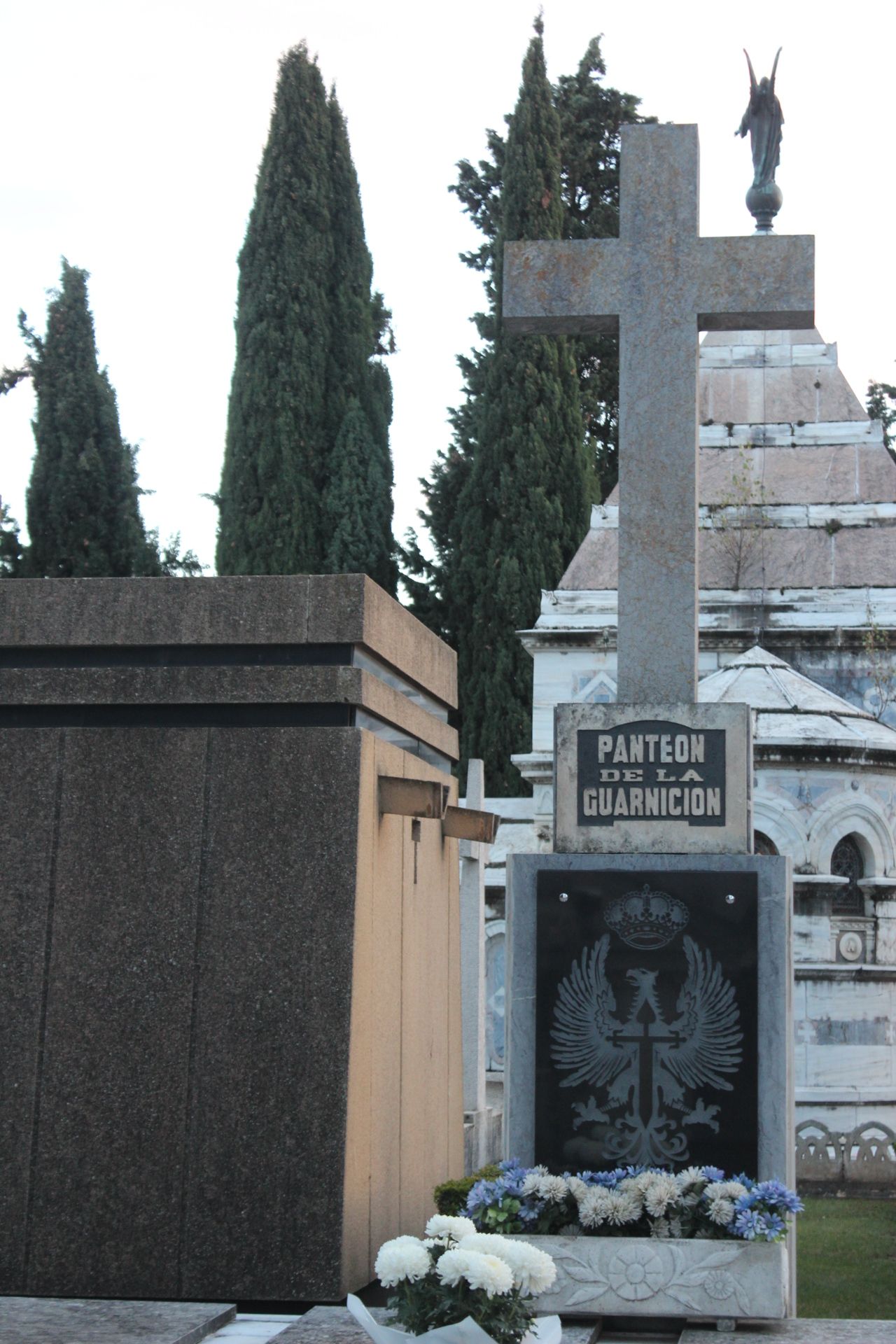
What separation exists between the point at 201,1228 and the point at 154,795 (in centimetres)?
173

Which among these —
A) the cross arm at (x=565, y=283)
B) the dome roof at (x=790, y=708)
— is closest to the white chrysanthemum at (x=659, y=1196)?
the cross arm at (x=565, y=283)

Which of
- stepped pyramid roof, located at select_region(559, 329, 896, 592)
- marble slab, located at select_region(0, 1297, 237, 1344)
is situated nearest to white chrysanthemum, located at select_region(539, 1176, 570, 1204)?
marble slab, located at select_region(0, 1297, 237, 1344)

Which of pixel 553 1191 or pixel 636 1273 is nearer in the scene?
pixel 636 1273

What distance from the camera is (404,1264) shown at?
14.7 feet

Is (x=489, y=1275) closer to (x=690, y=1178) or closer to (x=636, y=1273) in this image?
(x=636, y=1273)

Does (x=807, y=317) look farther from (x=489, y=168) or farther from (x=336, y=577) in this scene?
(x=489, y=168)

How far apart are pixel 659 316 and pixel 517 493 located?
18.2m

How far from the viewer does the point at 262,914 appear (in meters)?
6.96

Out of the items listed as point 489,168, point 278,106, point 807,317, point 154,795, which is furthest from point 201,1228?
point 489,168

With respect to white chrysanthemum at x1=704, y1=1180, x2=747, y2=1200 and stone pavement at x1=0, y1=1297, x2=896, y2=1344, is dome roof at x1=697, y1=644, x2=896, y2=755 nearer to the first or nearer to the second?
white chrysanthemum at x1=704, y1=1180, x2=747, y2=1200

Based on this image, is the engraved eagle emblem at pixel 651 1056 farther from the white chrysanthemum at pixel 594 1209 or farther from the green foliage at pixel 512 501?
the green foliage at pixel 512 501

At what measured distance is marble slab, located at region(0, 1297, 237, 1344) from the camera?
562cm

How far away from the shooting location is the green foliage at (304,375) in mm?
26688

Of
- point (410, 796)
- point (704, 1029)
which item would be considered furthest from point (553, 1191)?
point (410, 796)
